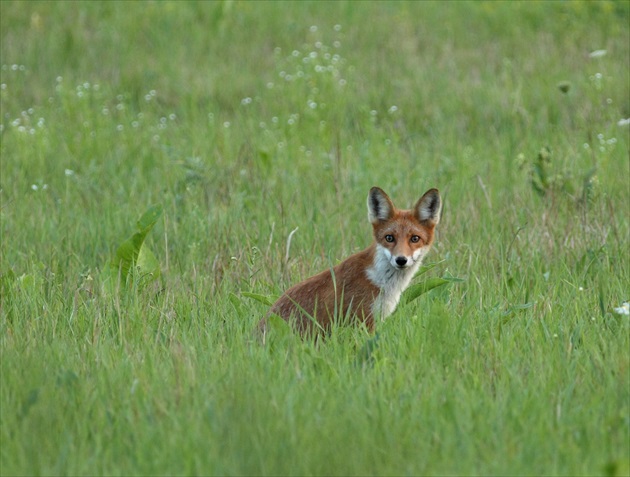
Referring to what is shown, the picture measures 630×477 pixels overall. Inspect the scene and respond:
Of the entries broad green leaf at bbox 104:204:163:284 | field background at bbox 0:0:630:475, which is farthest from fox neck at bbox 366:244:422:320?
broad green leaf at bbox 104:204:163:284

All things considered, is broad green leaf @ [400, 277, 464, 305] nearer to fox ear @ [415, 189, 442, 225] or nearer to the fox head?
the fox head

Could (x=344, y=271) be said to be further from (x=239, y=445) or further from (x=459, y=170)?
(x=459, y=170)

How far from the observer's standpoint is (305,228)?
7922 millimetres

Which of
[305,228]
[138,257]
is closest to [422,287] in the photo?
[138,257]

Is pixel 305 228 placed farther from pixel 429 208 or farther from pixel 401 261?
pixel 401 261

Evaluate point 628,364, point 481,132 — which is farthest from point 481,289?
point 481,132

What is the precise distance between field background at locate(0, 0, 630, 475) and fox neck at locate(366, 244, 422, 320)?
0.55ft

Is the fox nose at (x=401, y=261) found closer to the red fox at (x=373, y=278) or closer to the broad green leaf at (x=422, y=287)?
the red fox at (x=373, y=278)

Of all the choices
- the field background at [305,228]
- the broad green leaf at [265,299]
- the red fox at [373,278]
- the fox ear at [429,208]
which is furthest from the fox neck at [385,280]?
the broad green leaf at [265,299]

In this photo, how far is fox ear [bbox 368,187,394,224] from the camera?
6.13 metres

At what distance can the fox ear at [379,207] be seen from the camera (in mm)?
6129

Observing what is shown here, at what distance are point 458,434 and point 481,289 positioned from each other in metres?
1.97

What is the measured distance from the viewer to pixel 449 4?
1576 cm

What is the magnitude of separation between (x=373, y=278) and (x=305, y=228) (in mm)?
2063
